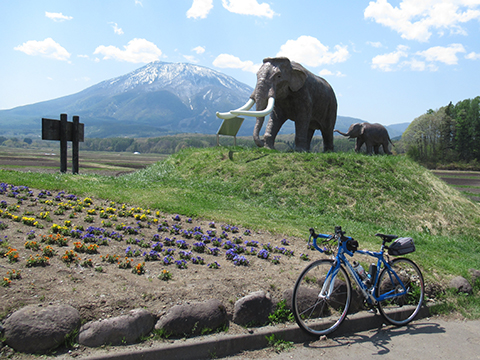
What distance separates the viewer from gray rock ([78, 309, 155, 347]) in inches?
141

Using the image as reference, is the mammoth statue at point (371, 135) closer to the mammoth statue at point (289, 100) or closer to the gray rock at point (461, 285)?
the mammoth statue at point (289, 100)

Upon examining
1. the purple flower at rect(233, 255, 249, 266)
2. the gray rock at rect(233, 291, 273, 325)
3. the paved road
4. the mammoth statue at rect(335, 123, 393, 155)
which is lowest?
the paved road

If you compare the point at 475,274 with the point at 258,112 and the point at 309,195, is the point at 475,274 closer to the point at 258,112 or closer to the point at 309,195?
the point at 309,195

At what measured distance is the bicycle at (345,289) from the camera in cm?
437

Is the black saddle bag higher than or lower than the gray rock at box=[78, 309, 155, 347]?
higher

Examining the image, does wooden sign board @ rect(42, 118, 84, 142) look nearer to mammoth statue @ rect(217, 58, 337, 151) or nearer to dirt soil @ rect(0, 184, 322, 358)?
mammoth statue @ rect(217, 58, 337, 151)

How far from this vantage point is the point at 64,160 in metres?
14.2

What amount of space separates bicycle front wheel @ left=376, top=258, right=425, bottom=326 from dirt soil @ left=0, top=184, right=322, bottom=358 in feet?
4.15

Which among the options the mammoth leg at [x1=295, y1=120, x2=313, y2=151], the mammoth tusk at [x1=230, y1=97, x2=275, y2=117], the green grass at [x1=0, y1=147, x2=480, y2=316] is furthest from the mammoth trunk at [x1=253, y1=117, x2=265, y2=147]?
the mammoth leg at [x1=295, y1=120, x2=313, y2=151]

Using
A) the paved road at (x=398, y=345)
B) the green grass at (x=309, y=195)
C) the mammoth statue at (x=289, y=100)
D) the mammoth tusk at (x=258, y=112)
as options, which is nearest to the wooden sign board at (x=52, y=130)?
the green grass at (x=309, y=195)

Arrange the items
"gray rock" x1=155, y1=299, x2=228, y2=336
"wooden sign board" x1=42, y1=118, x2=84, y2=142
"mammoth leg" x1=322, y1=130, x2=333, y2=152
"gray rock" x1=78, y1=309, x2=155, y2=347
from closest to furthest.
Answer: "gray rock" x1=78, y1=309, x2=155, y2=347
"gray rock" x1=155, y1=299, x2=228, y2=336
"wooden sign board" x1=42, y1=118, x2=84, y2=142
"mammoth leg" x1=322, y1=130, x2=333, y2=152

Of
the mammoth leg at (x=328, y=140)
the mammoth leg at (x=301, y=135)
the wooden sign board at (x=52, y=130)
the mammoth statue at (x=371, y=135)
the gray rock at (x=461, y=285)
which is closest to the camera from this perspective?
the gray rock at (x=461, y=285)

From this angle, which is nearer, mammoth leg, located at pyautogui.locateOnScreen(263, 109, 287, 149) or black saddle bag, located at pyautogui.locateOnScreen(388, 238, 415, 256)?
black saddle bag, located at pyautogui.locateOnScreen(388, 238, 415, 256)

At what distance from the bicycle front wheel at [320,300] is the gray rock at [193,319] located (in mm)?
892
